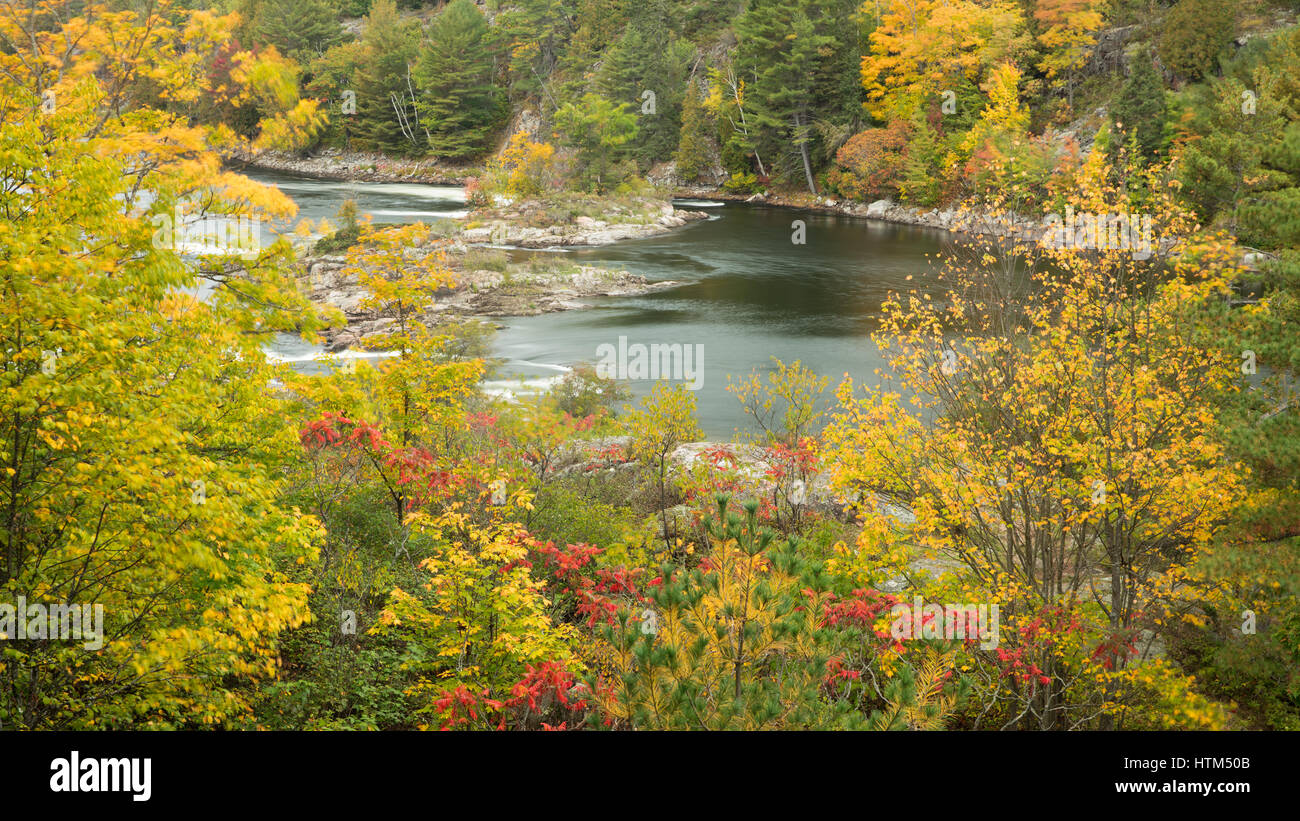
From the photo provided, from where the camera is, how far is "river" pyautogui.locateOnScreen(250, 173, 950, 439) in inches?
1052

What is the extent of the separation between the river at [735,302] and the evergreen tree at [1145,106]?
33.4ft

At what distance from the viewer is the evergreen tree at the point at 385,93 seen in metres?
76.5

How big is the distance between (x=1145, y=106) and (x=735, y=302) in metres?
22.2

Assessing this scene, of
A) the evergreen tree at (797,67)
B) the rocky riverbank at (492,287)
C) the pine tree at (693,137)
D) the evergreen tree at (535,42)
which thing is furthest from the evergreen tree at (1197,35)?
the evergreen tree at (535,42)

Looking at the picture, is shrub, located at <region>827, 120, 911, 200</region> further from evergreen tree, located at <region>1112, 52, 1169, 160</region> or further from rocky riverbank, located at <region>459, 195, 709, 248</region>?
evergreen tree, located at <region>1112, 52, 1169, 160</region>

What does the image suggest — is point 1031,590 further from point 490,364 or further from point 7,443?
point 490,364

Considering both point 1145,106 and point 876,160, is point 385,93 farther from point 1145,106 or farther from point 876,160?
point 1145,106

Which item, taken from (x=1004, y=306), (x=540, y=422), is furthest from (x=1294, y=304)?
(x=540, y=422)

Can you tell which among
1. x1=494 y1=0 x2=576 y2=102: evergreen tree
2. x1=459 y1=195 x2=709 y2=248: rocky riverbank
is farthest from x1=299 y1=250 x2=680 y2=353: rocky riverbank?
x1=494 y1=0 x2=576 y2=102: evergreen tree

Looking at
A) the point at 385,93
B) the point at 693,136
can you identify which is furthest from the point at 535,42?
the point at 693,136

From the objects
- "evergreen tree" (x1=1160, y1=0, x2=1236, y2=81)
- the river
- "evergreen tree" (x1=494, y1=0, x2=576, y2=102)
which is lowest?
the river

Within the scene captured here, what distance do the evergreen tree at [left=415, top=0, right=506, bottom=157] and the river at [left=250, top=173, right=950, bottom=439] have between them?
82.9 feet

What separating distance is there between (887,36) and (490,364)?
41.9 m

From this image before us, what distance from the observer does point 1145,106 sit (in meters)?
39.2
